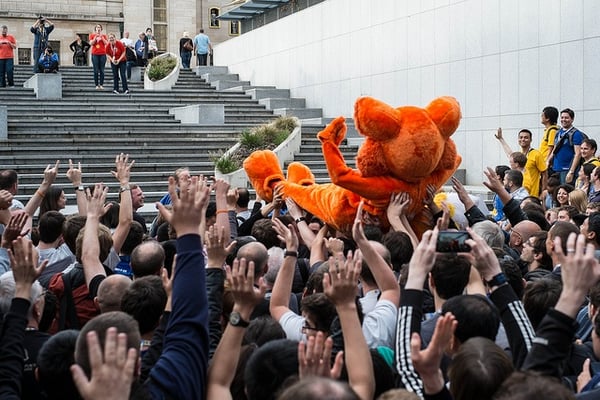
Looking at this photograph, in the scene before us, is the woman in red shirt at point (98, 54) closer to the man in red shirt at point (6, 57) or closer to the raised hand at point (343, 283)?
the man in red shirt at point (6, 57)

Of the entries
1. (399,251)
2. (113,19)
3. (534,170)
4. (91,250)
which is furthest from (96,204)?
(113,19)

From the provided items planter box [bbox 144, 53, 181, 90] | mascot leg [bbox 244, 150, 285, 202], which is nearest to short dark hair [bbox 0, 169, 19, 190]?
mascot leg [bbox 244, 150, 285, 202]

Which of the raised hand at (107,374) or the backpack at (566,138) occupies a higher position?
the backpack at (566,138)

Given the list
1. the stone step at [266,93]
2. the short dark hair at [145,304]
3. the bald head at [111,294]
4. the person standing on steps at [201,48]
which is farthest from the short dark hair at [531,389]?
the person standing on steps at [201,48]

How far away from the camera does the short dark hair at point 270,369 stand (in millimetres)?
3447

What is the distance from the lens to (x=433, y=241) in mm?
4125

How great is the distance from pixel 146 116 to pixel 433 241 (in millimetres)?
21352

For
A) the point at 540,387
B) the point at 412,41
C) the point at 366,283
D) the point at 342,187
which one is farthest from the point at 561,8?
the point at 540,387

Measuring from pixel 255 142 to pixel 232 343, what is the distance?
17.7 meters

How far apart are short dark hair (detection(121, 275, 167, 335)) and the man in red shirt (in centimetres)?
2219

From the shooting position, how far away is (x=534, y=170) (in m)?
13.4

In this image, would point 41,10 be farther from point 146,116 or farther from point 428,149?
point 428,149

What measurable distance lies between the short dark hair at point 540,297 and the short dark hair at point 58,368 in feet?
8.05

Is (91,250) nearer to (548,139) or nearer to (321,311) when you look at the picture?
(321,311)
